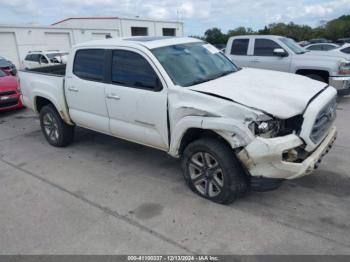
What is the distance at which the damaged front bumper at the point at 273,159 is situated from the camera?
305 cm

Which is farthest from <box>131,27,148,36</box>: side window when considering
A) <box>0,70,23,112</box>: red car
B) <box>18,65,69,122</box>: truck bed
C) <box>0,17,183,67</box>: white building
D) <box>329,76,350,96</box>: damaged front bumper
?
<box>18,65,69,122</box>: truck bed

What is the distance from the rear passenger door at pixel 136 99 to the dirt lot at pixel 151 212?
2.26ft

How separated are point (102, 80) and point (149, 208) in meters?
2.05

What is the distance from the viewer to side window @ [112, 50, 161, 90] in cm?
402

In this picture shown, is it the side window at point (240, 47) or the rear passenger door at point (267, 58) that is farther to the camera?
the side window at point (240, 47)

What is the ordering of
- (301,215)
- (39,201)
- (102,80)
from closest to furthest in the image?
1. (301,215)
2. (39,201)
3. (102,80)

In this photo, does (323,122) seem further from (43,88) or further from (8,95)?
(8,95)

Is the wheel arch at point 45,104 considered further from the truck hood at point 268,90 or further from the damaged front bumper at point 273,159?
the damaged front bumper at point 273,159

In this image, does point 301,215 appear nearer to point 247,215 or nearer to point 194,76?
point 247,215

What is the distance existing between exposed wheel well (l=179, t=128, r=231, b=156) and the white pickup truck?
0.04ft

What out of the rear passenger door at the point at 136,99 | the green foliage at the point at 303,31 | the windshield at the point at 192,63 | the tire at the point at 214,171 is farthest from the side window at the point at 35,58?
the green foliage at the point at 303,31

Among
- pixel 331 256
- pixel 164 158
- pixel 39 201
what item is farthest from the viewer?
pixel 164 158

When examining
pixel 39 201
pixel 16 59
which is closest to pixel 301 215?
pixel 39 201

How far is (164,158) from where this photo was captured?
5141mm
